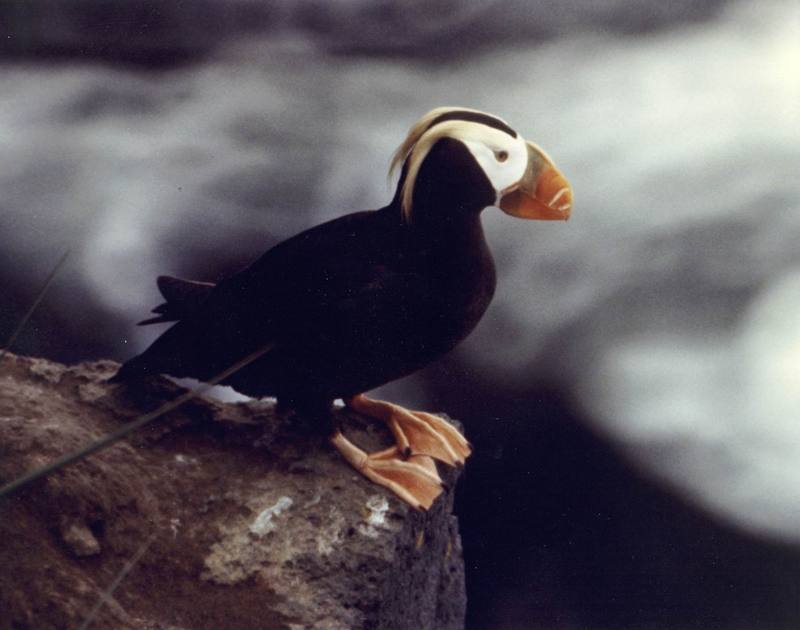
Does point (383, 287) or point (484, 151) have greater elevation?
point (484, 151)

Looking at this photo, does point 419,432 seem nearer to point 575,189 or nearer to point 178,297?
point 178,297

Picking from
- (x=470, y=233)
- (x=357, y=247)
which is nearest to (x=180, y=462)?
(x=357, y=247)

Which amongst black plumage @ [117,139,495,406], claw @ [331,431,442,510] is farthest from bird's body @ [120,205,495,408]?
claw @ [331,431,442,510]

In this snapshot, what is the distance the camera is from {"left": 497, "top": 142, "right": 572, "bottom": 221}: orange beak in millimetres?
1712

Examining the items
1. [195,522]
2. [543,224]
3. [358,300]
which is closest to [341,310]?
[358,300]

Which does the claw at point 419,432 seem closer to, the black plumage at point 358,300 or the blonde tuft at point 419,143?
the black plumage at point 358,300

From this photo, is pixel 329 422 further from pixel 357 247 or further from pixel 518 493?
pixel 518 493

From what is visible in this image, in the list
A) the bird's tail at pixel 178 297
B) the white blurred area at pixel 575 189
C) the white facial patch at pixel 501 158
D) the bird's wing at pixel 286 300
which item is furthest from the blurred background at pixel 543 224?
the white facial patch at pixel 501 158

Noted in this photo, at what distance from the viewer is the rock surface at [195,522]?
153cm

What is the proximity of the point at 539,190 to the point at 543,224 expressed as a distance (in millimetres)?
599

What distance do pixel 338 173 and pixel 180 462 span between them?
2.33ft

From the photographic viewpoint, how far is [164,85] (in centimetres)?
222

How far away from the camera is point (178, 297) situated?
1.89m

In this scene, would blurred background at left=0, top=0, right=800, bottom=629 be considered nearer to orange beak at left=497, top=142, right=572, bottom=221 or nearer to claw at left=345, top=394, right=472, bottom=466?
claw at left=345, top=394, right=472, bottom=466
